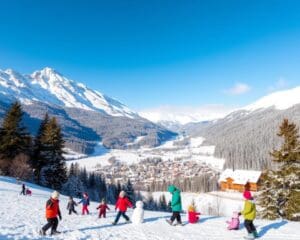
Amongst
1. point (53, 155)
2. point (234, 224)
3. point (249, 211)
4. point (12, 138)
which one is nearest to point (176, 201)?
point (234, 224)

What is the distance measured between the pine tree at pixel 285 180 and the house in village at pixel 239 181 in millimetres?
90199

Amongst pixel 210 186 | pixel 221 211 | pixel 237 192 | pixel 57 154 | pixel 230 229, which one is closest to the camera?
pixel 230 229

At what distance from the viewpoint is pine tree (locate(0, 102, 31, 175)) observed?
54.9 meters

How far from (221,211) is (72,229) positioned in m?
76.3

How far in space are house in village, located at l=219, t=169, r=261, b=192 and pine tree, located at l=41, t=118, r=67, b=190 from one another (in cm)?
7702

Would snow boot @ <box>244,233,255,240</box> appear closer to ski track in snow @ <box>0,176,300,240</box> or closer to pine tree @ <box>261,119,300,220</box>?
ski track in snow @ <box>0,176,300,240</box>

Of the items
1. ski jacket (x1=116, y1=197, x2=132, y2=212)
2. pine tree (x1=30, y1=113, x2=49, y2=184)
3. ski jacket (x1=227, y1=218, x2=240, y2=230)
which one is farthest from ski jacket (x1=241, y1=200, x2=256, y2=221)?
pine tree (x1=30, y1=113, x2=49, y2=184)

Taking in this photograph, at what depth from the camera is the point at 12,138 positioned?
5519 centimetres

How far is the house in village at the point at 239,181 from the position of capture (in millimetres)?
117688

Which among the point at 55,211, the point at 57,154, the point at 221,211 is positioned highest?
the point at 57,154

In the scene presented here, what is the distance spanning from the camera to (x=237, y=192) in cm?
11544

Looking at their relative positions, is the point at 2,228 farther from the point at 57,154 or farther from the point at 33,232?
the point at 57,154

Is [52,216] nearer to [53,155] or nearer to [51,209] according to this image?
[51,209]

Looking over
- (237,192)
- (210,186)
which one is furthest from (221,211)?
(210,186)
